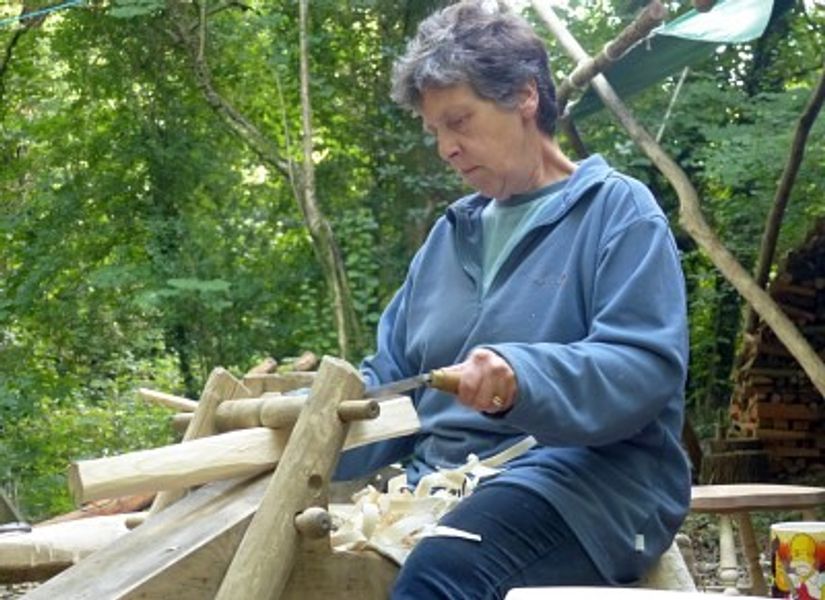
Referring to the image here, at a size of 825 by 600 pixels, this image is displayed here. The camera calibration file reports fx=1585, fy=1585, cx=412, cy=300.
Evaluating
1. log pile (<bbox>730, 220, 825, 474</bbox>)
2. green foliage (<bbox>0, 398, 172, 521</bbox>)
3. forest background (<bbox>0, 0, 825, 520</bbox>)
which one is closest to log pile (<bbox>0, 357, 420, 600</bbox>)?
green foliage (<bbox>0, 398, 172, 521</bbox>)

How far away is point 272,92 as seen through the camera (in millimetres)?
12539

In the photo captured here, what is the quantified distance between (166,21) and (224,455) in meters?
10.2

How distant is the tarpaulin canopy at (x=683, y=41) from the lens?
679 cm

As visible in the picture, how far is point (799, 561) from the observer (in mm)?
2332

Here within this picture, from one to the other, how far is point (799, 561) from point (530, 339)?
2.10 feet

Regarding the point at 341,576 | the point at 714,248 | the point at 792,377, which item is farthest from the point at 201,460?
the point at 792,377

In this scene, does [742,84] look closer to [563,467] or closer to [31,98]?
[31,98]

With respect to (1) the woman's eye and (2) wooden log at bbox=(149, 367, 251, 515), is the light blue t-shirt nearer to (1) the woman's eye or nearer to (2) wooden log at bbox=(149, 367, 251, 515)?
(1) the woman's eye

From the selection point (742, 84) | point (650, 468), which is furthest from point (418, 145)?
point (650, 468)

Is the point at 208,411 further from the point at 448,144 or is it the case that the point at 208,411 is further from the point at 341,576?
the point at 448,144

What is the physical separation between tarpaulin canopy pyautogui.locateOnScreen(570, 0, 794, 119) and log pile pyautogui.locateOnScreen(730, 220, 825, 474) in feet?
9.37

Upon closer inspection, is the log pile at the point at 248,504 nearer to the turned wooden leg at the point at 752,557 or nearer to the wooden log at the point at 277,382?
the wooden log at the point at 277,382

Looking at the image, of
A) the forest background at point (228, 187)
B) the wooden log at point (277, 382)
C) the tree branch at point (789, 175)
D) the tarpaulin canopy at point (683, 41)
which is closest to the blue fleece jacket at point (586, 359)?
the wooden log at point (277, 382)

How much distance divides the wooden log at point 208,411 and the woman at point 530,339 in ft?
1.38
